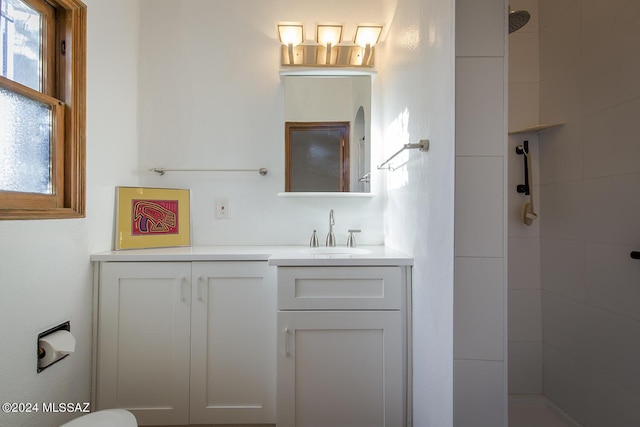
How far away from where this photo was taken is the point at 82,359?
1.34m

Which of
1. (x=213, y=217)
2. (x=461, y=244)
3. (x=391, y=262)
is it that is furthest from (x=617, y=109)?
(x=213, y=217)

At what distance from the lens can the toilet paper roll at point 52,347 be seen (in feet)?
3.69

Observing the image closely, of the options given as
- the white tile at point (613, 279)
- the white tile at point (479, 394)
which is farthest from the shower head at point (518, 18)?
the white tile at point (479, 394)

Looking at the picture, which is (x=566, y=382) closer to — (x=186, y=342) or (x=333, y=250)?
(x=333, y=250)

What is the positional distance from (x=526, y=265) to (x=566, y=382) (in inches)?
24.5

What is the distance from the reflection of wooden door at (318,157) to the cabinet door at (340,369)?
85 centimetres

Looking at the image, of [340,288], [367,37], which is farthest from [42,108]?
[367,37]

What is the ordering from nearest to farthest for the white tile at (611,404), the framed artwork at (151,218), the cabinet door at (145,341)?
the white tile at (611,404)
the cabinet door at (145,341)
the framed artwork at (151,218)

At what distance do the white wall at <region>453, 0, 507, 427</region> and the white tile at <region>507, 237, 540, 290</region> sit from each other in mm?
988

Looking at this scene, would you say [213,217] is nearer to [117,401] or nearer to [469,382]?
[117,401]

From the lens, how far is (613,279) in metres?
1.28

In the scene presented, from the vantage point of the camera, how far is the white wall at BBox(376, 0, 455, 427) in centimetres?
92

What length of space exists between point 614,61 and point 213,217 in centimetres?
221

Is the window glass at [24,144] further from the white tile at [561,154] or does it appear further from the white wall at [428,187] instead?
the white tile at [561,154]
